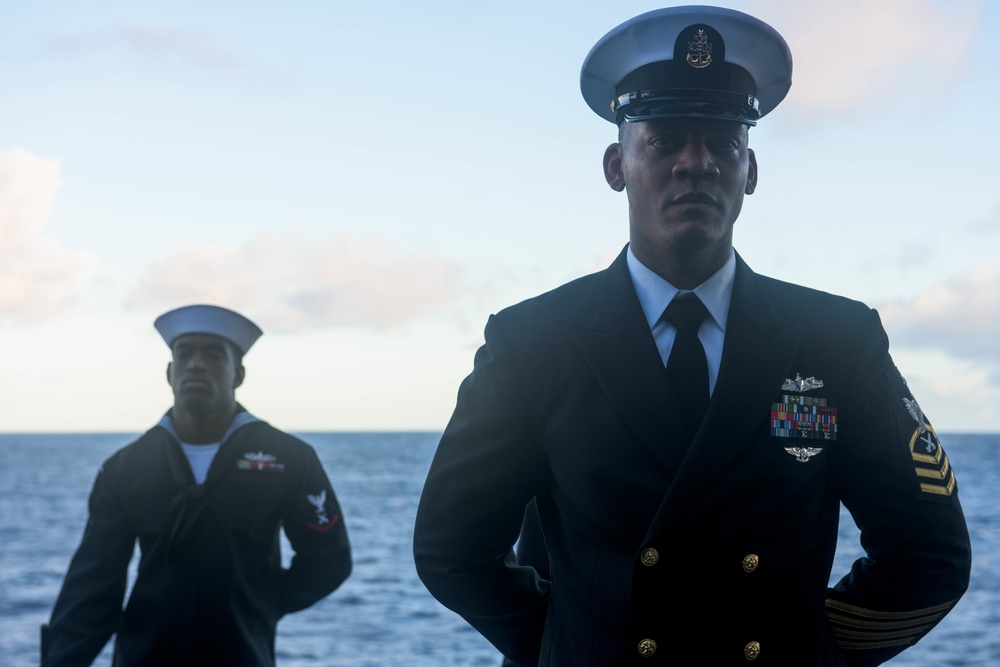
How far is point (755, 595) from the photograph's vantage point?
2.47m

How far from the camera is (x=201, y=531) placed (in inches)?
217

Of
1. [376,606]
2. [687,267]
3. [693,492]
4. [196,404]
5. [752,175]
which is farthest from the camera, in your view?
[376,606]

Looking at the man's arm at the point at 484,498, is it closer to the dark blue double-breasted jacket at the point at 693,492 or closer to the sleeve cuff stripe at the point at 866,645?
the dark blue double-breasted jacket at the point at 693,492

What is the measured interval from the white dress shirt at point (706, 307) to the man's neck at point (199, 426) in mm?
3697

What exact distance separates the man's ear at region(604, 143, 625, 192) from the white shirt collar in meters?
0.23

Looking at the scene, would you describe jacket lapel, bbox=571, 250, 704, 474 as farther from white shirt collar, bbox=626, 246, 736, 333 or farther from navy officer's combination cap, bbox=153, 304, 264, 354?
navy officer's combination cap, bbox=153, 304, 264, 354

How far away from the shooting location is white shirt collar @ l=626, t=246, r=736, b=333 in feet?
8.75

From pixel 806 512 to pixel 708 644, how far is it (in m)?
0.38

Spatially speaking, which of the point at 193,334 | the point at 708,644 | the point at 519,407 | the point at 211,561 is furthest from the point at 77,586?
the point at 708,644

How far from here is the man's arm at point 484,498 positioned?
2666 mm

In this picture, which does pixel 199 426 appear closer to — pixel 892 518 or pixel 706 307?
pixel 706 307

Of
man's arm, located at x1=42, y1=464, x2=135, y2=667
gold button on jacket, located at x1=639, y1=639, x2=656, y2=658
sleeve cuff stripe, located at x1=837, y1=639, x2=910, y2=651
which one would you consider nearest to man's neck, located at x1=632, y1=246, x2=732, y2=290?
gold button on jacket, located at x1=639, y1=639, x2=656, y2=658

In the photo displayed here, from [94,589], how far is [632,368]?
390 centimetres

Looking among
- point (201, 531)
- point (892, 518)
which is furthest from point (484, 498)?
point (201, 531)
